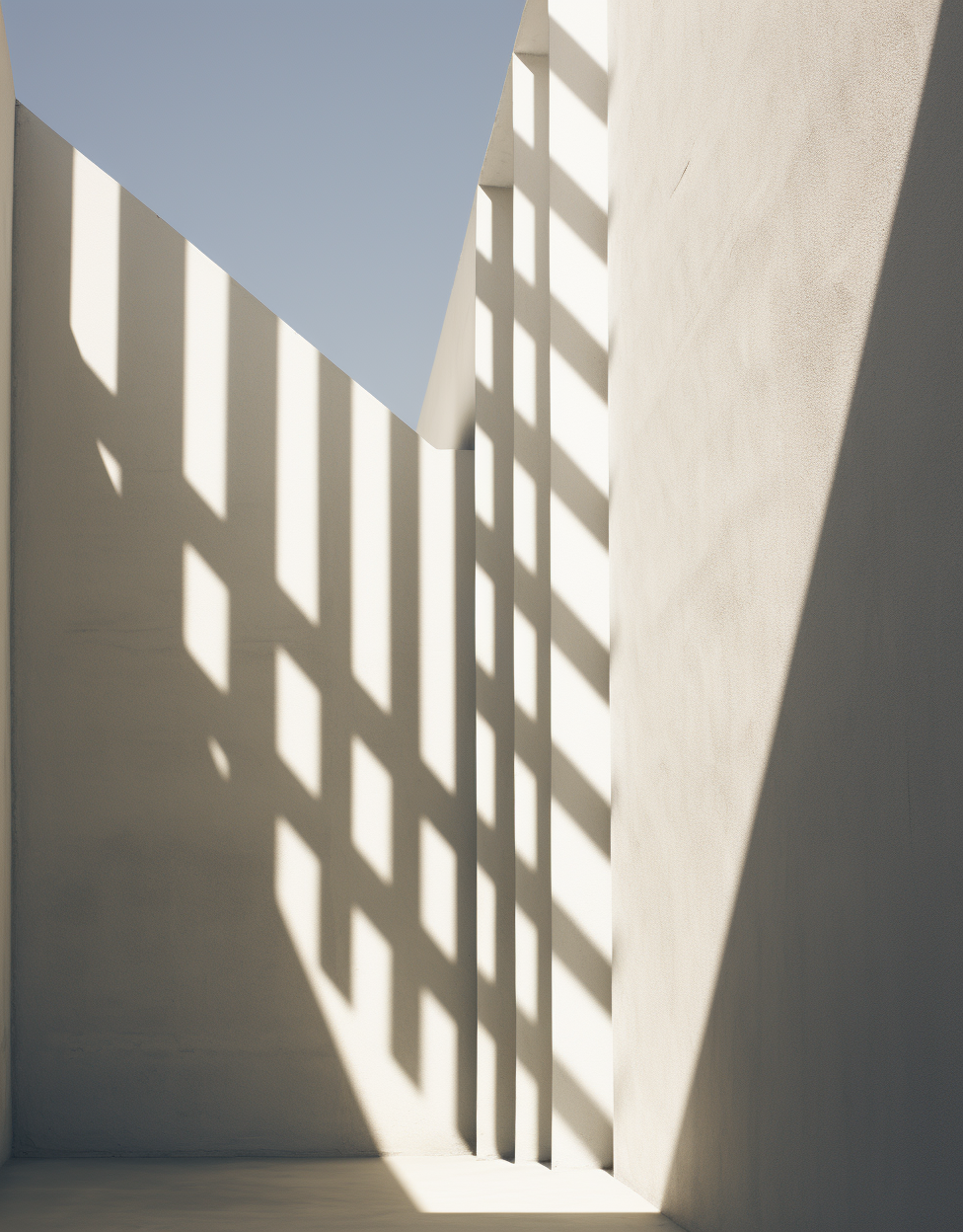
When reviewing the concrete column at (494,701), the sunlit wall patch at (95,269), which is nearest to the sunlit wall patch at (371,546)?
the concrete column at (494,701)

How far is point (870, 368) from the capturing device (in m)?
2.53

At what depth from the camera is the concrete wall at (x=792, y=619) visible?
219 cm

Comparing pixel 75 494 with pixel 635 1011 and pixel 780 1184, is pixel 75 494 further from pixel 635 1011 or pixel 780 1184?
pixel 780 1184

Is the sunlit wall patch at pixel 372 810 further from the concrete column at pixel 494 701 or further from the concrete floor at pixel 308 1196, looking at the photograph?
the concrete floor at pixel 308 1196

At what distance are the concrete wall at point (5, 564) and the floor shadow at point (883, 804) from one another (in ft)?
13.0

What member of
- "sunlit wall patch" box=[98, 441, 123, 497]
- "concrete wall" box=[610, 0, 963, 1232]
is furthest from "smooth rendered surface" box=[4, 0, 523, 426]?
"concrete wall" box=[610, 0, 963, 1232]

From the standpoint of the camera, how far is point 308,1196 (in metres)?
4.91

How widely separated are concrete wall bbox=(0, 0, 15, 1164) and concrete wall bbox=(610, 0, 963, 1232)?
2.98 metres

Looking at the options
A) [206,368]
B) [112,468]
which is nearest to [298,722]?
[112,468]

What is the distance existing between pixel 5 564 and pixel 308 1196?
11.2 ft

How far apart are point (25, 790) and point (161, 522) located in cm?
156

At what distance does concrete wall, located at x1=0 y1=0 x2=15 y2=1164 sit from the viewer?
5.69 m

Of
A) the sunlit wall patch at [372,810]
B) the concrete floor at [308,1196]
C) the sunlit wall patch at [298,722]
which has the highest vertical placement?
the sunlit wall patch at [298,722]

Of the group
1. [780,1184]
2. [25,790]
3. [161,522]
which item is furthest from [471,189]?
[780,1184]
